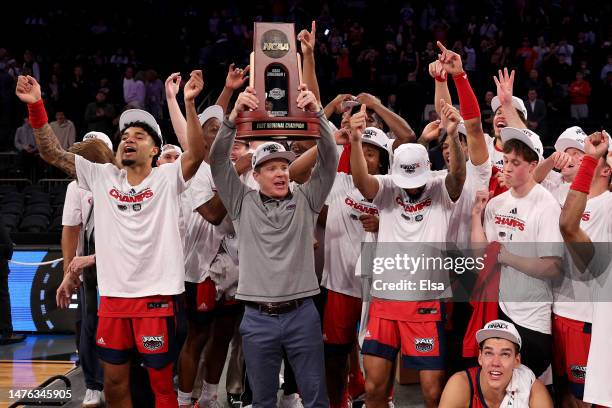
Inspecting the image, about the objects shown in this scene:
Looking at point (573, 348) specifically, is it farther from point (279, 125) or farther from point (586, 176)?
point (279, 125)

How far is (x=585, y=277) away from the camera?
17.0 ft

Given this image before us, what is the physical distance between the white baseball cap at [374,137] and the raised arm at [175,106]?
3.89ft

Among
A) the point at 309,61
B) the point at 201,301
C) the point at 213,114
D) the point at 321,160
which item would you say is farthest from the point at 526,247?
the point at 213,114

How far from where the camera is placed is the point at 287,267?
5191 millimetres

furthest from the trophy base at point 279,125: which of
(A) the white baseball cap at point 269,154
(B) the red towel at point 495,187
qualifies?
(B) the red towel at point 495,187

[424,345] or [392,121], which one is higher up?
[392,121]

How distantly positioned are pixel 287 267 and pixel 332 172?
62 cm

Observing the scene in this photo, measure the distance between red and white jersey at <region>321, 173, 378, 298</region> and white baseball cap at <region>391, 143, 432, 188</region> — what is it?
0.56 m

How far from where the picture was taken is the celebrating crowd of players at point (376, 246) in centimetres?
512

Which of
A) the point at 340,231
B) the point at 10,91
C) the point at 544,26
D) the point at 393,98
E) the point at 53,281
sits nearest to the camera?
the point at 340,231

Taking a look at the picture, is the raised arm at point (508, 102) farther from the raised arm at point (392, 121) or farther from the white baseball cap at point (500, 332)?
the white baseball cap at point (500, 332)

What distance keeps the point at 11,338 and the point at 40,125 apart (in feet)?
15.2

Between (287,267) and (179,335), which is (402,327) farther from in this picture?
(179,335)

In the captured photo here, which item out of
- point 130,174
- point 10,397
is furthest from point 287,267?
point 10,397
